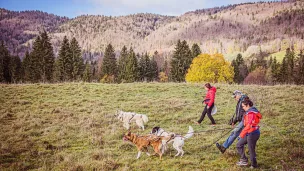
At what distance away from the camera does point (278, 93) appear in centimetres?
1842

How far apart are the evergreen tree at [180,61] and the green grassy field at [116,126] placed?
36.2 m

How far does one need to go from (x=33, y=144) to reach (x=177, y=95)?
12.5 m

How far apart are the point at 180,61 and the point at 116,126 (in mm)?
47964

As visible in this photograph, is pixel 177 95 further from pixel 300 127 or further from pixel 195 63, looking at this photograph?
pixel 195 63

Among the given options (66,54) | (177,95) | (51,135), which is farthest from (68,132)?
(66,54)

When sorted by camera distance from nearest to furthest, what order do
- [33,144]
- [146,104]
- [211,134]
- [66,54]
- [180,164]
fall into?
[180,164] → [33,144] → [211,134] → [146,104] → [66,54]

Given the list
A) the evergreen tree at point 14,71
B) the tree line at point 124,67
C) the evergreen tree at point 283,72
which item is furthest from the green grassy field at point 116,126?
the evergreen tree at point 283,72

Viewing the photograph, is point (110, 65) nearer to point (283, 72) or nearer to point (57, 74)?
point (57, 74)

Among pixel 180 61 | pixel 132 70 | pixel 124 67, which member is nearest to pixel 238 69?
pixel 180 61

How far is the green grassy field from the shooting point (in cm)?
770

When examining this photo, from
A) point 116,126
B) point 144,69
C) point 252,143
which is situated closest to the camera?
point 252,143

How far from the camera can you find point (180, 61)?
58.2m

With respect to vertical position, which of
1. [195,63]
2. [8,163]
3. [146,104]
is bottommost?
[8,163]

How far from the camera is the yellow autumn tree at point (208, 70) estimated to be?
158 ft
